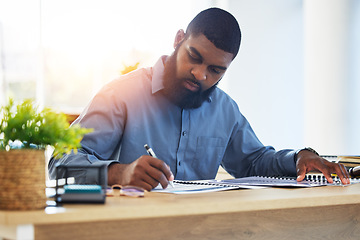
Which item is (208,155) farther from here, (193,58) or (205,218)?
(205,218)

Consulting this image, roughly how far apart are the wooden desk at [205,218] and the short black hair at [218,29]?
29.7 inches

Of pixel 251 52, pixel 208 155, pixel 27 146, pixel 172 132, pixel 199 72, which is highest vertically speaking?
pixel 251 52

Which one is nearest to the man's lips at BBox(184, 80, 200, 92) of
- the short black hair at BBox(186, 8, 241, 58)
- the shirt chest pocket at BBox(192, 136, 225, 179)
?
the short black hair at BBox(186, 8, 241, 58)

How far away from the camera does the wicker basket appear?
885 mm

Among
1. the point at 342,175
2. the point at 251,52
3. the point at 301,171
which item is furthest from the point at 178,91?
the point at 251,52

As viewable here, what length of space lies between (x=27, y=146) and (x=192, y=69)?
3.64 feet

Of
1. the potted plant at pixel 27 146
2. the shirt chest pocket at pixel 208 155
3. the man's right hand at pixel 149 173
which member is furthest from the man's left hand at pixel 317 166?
the potted plant at pixel 27 146

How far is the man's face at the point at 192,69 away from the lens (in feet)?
6.44

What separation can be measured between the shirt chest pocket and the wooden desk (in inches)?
30.6

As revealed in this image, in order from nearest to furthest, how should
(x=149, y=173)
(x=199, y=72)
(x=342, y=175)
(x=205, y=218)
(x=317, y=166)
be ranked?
(x=205, y=218) → (x=149, y=173) → (x=342, y=175) → (x=317, y=166) → (x=199, y=72)

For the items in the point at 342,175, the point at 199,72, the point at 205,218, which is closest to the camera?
the point at 205,218

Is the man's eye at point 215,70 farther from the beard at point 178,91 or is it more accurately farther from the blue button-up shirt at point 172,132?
the blue button-up shirt at point 172,132

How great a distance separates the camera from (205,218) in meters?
1.23

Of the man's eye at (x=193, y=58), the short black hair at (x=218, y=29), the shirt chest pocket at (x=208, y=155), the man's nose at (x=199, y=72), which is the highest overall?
the short black hair at (x=218, y=29)
